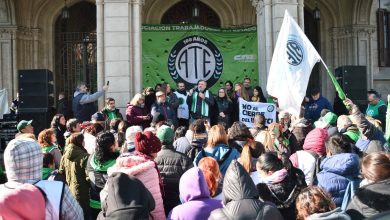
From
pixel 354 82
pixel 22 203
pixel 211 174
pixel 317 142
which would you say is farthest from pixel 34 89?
pixel 22 203

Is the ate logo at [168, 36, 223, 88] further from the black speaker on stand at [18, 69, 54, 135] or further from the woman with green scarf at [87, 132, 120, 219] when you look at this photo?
the woman with green scarf at [87, 132, 120, 219]

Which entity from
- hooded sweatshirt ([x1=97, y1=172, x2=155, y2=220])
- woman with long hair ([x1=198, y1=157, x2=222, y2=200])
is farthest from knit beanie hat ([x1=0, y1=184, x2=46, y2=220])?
woman with long hair ([x1=198, y1=157, x2=222, y2=200])

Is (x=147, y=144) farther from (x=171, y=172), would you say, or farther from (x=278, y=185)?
(x=278, y=185)

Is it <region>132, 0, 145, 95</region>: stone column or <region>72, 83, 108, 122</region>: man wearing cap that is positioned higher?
<region>132, 0, 145, 95</region>: stone column

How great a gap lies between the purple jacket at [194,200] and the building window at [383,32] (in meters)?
17.1

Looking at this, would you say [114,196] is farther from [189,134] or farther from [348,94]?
[348,94]

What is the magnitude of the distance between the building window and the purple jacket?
1712 centimetres

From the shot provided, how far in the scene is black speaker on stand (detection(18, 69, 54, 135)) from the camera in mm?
12695

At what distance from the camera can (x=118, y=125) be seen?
28.5 ft

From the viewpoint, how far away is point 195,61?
1614cm

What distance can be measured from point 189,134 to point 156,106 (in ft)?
11.3

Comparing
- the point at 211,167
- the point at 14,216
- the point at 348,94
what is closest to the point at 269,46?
the point at 348,94

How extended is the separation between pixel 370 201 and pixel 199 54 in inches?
486

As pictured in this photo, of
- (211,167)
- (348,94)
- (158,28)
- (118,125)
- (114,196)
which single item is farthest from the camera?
(158,28)
